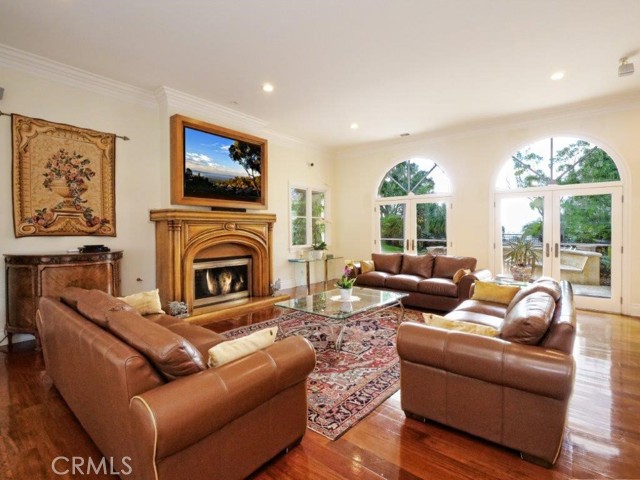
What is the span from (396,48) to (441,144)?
11.3ft

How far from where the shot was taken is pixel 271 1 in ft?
9.19

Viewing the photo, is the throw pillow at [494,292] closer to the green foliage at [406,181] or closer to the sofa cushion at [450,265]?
the sofa cushion at [450,265]

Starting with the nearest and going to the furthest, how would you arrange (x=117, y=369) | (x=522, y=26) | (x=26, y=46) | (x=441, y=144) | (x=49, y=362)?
(x=117, y=369) → (x=49, y=362) → (x=522, y=26) → (x=26, y=46) → (x=441, y=144)

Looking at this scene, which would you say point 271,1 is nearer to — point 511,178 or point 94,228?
point 94,228

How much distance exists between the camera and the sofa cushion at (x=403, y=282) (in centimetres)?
532

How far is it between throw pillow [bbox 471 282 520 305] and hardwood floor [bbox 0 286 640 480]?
107 centimetres

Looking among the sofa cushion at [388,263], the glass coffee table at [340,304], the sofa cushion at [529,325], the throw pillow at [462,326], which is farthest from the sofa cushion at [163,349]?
the sofa cushion at [388,263]

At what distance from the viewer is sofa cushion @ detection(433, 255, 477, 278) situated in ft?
17.7

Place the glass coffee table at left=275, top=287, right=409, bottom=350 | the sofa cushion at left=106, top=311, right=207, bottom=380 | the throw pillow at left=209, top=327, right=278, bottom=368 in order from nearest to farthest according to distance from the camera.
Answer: the sofa cushion at left=106, top=311, right=207, bottom=380 → the throw pillow at left=209, top=327, right=278, bottom=368 → the glass coffee table at left=275, top=287, right=409, bottom=350

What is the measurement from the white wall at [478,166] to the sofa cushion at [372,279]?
175 cm

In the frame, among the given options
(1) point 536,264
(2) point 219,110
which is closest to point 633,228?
(1) point 536,264

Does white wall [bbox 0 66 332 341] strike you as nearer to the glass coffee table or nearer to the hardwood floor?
the hardwood floor

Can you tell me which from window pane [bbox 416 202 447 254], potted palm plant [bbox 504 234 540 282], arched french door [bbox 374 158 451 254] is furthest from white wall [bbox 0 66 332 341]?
potted palm plant [bbox 504 234 540 282]

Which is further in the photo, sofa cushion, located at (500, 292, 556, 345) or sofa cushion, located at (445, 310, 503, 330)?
sofa cushion, located at (445, 310, 503, 330)
